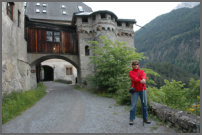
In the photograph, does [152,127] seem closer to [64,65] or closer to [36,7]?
[64,65]

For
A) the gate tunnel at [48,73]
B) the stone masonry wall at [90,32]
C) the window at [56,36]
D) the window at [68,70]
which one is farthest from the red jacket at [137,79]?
the gate tunnel at [48,73]

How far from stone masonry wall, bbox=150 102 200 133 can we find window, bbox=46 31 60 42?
13419 millimetres

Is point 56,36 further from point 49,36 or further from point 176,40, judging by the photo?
point 176,40

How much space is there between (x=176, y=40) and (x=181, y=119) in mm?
121221

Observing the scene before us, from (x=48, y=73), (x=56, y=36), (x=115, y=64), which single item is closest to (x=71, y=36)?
(x=56, y=36)

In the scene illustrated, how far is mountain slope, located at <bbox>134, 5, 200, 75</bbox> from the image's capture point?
9965 centimetres

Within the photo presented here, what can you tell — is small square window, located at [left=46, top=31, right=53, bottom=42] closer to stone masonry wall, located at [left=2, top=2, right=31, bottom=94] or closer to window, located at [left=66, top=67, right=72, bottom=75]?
stone masonry wall, located at [left=2, top=2, right=31, bottom=94]

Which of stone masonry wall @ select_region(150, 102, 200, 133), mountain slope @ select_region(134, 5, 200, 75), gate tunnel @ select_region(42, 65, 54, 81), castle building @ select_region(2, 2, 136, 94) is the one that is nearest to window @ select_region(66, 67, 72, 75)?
gate tunnel @ select_region(42, 65, 54, 81)

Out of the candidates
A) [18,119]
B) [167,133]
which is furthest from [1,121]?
[167,133]

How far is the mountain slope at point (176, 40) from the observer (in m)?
99.7

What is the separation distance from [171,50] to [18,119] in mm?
120588

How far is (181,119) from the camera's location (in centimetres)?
354

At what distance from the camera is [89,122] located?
4.73 meters

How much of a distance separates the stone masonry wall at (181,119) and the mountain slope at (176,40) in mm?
90792
